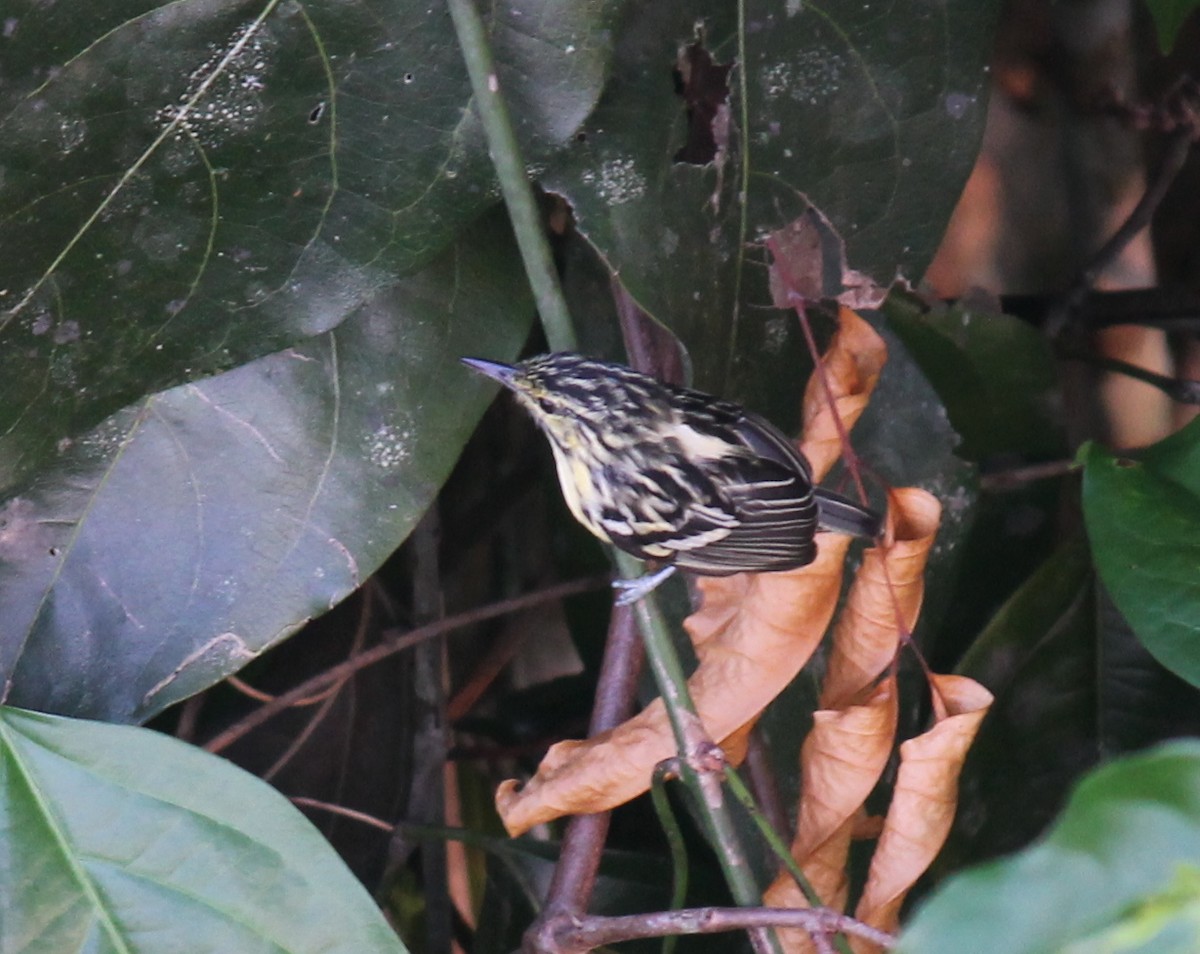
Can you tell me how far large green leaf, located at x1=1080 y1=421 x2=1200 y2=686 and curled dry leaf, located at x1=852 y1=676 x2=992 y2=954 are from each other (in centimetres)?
18

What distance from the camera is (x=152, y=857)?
3.72 feet

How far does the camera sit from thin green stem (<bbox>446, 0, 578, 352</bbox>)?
1101 millimetres

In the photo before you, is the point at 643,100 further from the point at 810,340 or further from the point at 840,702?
the point at 840,702

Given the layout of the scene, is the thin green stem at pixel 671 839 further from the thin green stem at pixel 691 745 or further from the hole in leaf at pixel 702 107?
the hole in leaf at pixel 702 107

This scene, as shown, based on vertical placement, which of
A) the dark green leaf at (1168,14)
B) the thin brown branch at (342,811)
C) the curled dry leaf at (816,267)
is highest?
the dark green leaf at (1168,14)

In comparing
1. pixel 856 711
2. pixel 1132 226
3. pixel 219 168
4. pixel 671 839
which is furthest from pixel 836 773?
pixel 1132 226

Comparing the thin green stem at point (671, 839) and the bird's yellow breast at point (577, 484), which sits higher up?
the bird's yellow breast at point (577, 484)

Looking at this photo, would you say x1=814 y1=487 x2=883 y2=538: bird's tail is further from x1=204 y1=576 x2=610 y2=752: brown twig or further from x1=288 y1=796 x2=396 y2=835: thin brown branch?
x1=288 y1=796 x2=396 y2=835: thin brown branch

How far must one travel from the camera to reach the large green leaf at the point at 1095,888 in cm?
51

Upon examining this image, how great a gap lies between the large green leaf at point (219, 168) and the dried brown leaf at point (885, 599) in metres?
0.50

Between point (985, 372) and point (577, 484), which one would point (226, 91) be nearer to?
point (577, 484)

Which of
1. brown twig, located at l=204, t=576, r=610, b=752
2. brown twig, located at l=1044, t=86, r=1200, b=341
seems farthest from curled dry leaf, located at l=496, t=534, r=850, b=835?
brown twig, located at l=1044, t=86, r=1200, b=341

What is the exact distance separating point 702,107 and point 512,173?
1.02 ft

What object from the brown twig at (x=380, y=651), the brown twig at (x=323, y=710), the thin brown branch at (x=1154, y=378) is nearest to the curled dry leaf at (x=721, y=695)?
the brown twig at (x=380, y=651)
